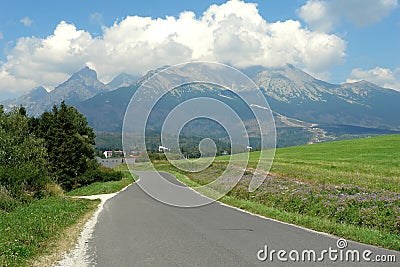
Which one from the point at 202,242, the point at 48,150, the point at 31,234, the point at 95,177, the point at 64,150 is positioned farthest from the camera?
the point at 95,177

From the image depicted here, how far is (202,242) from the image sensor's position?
1072 centimetres

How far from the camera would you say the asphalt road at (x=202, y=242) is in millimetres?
8688

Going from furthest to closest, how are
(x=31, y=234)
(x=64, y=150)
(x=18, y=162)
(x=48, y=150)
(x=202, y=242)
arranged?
1. (x=48, y=150)
2. (x=64, y=150)
3. (x=18, y=162)
4. (x=31, y=234)
5. (x=202, y=242)

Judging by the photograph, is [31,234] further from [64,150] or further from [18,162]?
[64,150]

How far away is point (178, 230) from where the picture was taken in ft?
42.0

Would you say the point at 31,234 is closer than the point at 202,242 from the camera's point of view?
No

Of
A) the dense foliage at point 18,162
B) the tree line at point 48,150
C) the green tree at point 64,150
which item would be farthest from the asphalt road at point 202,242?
the green tree at point 64,150

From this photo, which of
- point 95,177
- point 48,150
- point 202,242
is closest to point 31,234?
point 202,242

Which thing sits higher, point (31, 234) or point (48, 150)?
point (48, 150)

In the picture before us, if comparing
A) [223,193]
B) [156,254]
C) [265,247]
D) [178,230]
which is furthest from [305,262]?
[223,193]

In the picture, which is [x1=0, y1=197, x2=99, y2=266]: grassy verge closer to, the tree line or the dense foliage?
the dense foliage

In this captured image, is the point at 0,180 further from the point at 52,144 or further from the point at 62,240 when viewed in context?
the point at 52,144

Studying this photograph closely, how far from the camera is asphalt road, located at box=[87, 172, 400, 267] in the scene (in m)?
8.69

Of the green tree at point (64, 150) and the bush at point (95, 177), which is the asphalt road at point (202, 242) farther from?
the bush at point (95, 177)
